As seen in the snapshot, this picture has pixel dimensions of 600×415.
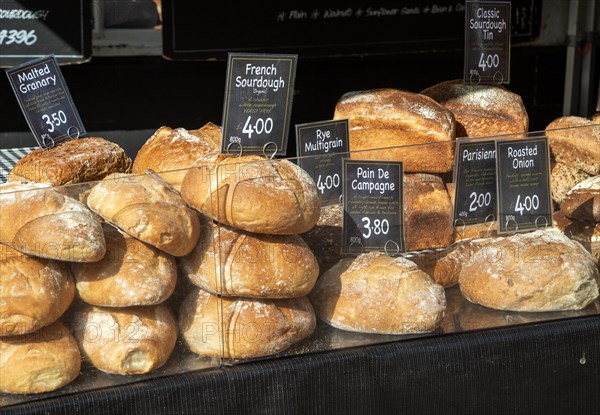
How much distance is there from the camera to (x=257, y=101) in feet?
7.16

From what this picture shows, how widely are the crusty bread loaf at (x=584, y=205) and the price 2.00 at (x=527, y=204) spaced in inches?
5.5

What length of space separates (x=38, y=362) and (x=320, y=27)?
10.5 ft

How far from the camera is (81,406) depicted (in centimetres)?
183

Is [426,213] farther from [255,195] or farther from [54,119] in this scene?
[54,119]

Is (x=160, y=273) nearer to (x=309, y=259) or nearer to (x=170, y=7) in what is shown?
(x=309, y=259)

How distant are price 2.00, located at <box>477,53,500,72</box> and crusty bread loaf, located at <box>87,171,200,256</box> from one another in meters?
1.20

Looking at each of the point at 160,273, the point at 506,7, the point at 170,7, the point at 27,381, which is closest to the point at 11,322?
the point at 27,381

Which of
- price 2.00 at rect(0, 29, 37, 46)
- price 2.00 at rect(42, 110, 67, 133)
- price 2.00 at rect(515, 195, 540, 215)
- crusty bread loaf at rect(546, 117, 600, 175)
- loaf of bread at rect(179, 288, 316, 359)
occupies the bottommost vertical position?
loaf of bread at rect(179, 288, 316, 359)

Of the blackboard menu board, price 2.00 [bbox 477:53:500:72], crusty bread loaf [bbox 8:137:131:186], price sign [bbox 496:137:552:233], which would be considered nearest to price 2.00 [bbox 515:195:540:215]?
price sign [bbox 496:137:552:233]

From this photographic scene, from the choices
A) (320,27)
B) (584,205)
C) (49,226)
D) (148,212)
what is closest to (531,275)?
(584,205)

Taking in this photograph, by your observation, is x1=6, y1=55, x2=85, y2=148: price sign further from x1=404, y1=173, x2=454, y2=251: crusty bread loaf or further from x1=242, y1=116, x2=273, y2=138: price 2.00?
x1=404, y1=173, x2=454, y2=251: crusty bread loaf

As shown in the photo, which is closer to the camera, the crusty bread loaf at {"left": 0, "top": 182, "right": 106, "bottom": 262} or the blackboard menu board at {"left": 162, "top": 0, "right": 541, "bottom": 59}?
the crusty bread loaf at {"left": 0, "top": 182, "right": 106, "bottom": 262}

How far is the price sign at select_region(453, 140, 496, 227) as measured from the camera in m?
2.22

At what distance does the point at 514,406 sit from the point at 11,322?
49.1 inches
